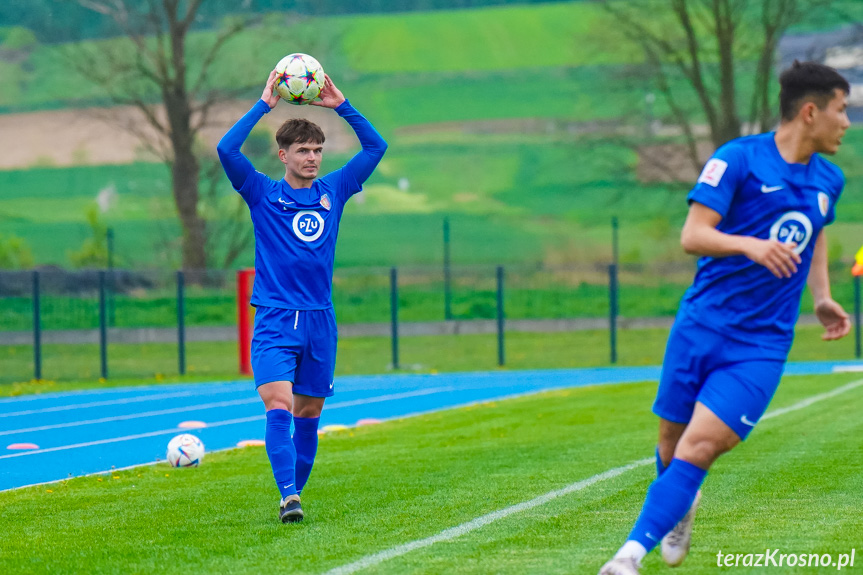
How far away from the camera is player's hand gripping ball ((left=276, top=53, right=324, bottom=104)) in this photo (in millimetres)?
7258

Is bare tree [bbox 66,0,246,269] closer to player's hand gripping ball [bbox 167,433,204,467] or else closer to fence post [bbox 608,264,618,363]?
fence post [bbox 608,264,618,363]

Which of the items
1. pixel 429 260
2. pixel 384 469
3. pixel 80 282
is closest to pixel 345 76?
pixel 429 260

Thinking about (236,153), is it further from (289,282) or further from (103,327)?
(103,327)

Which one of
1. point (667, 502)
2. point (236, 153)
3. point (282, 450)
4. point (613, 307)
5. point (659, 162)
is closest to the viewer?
point (667, 502)

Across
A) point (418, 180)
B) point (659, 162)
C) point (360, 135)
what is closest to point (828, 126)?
point (360, 135)

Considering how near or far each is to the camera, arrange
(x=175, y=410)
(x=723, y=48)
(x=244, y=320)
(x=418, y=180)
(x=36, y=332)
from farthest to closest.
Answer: (x=418, y=180) < (x=723, y=48) < (x=244, y=320) < (x=36, y=332) < (x=175, y=410)

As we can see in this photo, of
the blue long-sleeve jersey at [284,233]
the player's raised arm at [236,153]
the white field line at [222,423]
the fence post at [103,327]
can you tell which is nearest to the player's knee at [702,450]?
the blue long-sleeve jersey at [284,233]

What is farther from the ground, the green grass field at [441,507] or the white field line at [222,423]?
the green grass field at [441,507]

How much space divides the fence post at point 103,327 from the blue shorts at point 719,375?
17646 millimetres

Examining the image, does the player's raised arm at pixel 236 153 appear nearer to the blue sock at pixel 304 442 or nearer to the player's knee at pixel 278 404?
the player's knee at pixel 278 404

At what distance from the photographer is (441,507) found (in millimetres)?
7090

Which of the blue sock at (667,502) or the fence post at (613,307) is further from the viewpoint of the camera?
the fence post at (613,307)

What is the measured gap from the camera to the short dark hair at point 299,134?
269 inches

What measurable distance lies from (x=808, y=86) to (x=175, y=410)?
478 inches
